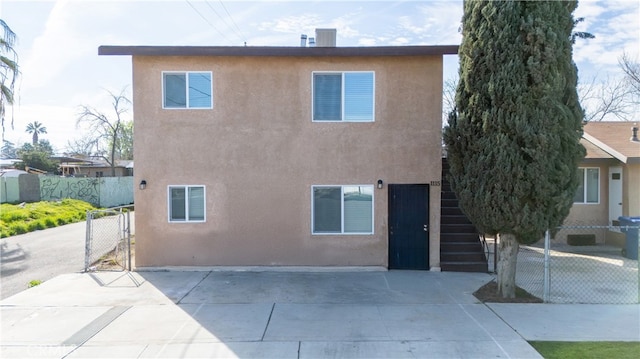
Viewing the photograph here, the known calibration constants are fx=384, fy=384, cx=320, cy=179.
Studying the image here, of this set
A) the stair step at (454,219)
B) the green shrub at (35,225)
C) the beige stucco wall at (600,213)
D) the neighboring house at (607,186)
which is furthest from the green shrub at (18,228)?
the neighboring house at (607,186)

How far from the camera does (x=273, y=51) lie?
8695mm

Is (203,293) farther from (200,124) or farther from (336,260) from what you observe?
A: (200,124)

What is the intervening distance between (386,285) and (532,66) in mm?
4835

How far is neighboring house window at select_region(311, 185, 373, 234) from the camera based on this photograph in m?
9.11

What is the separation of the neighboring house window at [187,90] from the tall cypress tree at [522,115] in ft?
18.9

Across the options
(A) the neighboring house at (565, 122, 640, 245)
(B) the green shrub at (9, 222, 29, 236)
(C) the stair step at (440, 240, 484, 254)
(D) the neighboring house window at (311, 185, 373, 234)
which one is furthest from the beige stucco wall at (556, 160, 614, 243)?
(B) the green shrub at (9, 222, 29, 236)

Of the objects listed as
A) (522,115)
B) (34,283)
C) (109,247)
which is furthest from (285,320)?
(109,247)

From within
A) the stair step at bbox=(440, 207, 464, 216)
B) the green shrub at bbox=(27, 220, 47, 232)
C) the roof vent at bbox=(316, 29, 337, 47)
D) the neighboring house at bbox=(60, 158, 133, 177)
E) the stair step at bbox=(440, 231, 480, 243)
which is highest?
the roof vent at bbox=(316, 29, 337, 47)

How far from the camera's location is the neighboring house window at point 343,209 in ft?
29.9

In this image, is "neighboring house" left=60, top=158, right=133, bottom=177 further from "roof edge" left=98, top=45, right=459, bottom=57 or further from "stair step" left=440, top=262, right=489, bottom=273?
"stair step" left=440, top=262, right=489, bottom=273

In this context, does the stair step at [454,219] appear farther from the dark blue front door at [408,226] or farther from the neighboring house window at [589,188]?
the neighboring house window at [589,188]

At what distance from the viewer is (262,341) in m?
5.24

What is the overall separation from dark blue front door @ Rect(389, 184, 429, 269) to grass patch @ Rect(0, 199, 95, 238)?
15.5 m

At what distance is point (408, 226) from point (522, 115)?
12.5 ft
